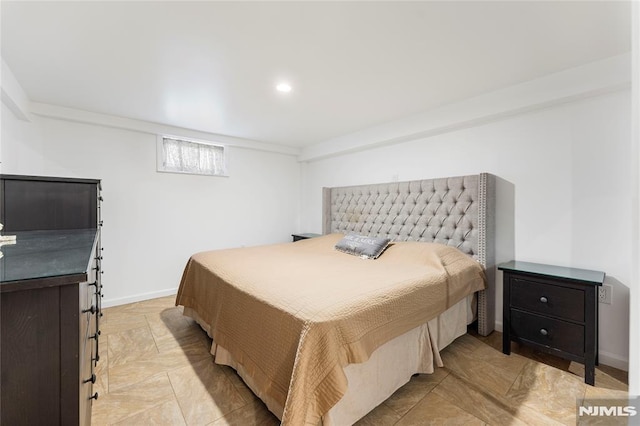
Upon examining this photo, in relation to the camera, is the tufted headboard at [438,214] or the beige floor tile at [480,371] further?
the tufted headboard at [438,214]

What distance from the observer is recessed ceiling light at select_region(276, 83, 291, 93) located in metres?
2.38

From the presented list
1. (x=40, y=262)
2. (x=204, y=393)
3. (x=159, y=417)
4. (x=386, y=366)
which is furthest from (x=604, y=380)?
(x=40, y=262)

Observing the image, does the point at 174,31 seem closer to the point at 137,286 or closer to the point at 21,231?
the point at 21,231

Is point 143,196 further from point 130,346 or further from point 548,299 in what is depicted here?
point 548,299

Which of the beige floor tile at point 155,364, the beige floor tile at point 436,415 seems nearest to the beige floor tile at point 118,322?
the beige floor tile at point 155,364

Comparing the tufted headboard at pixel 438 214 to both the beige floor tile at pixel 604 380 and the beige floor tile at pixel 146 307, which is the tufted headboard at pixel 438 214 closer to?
the beige floor tile at pixel 604 380

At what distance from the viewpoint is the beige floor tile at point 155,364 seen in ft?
6.34

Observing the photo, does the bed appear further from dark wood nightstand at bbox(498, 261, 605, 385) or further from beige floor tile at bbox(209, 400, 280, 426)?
dark wood nightstand at bbox(498, 261, 605, 385)

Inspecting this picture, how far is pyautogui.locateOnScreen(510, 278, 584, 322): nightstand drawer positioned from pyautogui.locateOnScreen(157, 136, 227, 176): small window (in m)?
3.85

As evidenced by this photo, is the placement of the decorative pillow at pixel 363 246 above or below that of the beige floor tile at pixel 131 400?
above

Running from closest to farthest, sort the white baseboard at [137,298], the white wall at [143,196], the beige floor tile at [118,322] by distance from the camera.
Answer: the beige floor tile at [118,322] → the white wall at [143,196] → the white baseboard at [137,298]

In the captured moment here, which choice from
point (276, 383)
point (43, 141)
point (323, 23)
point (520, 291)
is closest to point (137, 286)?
point (43, 141)

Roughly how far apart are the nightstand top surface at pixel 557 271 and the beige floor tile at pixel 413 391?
102cm

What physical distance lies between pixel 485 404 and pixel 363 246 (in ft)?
5.22
